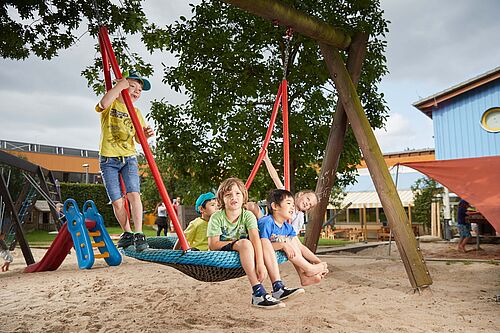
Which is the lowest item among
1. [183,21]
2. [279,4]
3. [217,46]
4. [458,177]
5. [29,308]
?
[29,308]

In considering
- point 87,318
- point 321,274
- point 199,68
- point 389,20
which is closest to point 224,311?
point 87,318

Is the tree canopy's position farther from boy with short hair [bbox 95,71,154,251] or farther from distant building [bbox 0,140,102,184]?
distant building [bbox 0,140,102,184]

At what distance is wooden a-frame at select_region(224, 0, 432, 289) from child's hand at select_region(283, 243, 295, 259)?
208 centimetres

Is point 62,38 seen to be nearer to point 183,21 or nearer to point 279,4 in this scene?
point 183,21

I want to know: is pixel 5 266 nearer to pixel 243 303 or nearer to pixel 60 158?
pixel 243 303

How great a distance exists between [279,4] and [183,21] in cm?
316

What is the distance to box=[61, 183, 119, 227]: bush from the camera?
1927 centimetres

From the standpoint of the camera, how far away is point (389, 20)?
7332mm

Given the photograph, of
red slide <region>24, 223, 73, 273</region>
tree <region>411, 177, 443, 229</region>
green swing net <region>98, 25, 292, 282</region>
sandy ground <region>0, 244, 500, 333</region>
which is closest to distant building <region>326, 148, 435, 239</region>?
tree <region>411, 177, 443, 229</region>

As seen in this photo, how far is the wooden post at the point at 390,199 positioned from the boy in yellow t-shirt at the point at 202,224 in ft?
6.99

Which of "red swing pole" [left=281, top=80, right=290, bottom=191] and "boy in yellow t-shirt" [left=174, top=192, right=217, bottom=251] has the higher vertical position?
"red swing pole" [left=281, top=80, right=290, bottom=191]

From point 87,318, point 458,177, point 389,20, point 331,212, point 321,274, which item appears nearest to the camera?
point 321,274

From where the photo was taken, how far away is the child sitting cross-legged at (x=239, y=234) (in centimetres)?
268

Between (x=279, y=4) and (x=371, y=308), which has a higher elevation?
(x=279, y=4)
